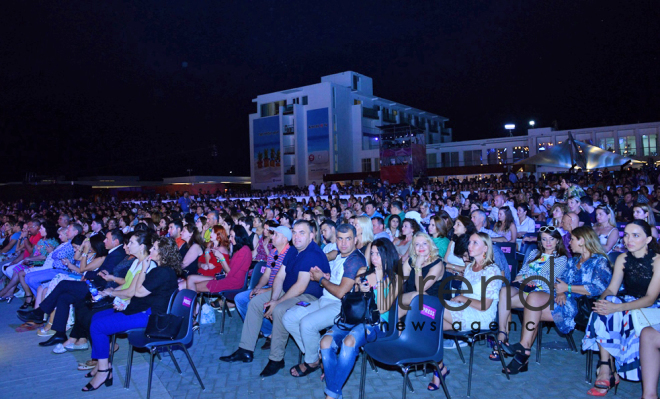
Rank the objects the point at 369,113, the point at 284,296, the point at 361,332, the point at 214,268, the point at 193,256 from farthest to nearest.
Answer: the point at 369,113 < the point at 214,268 < the point at 193,256 < the point at 284,296 < the point at 361,332

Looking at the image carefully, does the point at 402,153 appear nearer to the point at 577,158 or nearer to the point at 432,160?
the point at 577,158

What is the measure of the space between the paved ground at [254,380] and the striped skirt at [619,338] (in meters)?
0.28

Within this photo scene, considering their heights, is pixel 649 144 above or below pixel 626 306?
above

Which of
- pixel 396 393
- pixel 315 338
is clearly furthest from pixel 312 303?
pixel 396 393

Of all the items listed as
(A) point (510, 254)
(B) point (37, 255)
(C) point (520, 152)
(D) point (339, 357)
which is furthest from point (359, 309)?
(C) point (520, 152)

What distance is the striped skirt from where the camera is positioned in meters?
3.43

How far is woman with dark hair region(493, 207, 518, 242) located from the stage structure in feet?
72.5

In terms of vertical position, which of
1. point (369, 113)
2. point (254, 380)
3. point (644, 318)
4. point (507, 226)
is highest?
point (369, 113)

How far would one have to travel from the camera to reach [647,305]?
3.46 m

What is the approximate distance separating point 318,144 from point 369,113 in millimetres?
7052

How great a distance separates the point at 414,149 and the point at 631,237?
26.5m

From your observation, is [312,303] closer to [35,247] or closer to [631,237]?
[631,237]

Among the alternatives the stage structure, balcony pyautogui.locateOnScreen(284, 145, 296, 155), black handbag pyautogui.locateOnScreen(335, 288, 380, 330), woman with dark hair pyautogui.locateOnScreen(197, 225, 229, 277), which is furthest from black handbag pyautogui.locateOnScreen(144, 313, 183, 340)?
balcony pyautogui.locateOnScreen(284, 145, 296, 155)

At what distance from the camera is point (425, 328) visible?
11.6 ft
